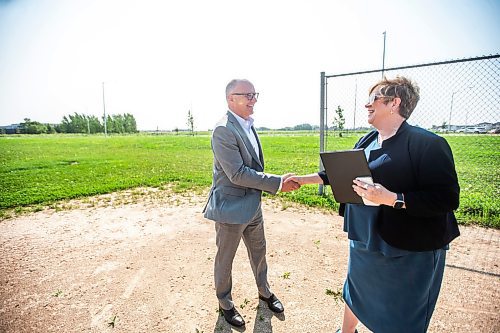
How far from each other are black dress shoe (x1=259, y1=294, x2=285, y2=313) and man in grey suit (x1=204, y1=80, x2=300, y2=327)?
11 mm

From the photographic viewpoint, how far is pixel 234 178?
2.55m

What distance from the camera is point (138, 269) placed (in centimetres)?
393

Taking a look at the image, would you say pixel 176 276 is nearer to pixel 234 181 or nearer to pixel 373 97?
pixel 234 181

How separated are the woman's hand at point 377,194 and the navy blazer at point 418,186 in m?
0.09

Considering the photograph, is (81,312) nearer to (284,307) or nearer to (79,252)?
(79,252)

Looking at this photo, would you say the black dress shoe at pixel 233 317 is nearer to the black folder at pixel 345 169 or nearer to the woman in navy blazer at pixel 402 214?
the woman in navy blazer at pixel 402 214

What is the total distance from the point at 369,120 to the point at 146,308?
114 inches

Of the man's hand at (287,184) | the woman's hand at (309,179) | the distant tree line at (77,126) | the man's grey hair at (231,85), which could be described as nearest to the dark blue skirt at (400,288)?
the woman's hand at (309,179)

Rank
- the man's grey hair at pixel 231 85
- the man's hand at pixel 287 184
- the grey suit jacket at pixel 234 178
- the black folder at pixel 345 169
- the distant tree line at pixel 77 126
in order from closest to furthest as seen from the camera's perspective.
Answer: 1. the black folder at pixel 345 169
2. the grey suit jacket at pixel 234 178
3. the man's grey hair at pixel 231 85
4. the man's hand at pixel 287 184
5. the distant tree line at pixel 77 126

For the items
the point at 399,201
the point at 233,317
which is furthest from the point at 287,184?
the point at 233,317

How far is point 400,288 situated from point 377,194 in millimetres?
704

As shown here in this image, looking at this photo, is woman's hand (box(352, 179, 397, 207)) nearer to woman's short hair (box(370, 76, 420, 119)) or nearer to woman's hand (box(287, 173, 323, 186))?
woman's short hair (box(370, 76, 420, 119))

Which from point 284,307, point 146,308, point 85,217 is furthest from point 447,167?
point 85,217

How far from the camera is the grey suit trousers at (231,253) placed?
2.77 metres
